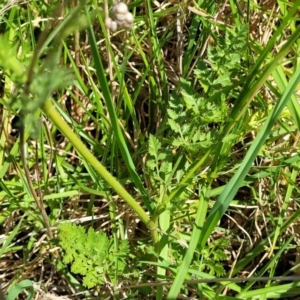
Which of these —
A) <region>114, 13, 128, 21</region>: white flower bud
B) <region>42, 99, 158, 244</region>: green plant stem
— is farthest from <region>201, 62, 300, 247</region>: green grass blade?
<region>114, 13, 128, 21</region>: white flower bud

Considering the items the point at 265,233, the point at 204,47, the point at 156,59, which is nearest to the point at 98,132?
the point at 156,59

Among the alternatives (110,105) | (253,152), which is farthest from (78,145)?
(253,152)

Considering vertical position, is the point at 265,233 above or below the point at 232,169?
below

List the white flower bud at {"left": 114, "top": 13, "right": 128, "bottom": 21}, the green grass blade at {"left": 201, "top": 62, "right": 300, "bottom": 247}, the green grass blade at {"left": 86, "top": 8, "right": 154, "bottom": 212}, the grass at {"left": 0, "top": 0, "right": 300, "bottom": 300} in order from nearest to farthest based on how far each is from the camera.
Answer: the white flower bud at {"left": 114, "top": 13, "right": 128, "bottom": 21}, the green grass blade at {"left": 86, "top": 8, "right": 154, "bottom": 212}, the green grass blade at {"left": 201, "top": 62, "right": 300, "bottom": 247}, the grass at {"left": 0, "top": 0, "right": 300, "bottom": 300}

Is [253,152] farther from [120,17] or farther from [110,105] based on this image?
[120,17]

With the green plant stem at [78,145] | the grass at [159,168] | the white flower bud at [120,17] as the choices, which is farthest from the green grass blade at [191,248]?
the white flower bud at [120,17]

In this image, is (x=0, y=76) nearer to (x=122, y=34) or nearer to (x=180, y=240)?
(x=122, y=34)

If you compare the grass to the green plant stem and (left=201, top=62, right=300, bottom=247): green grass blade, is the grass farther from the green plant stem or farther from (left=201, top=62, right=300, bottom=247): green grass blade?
the green plant stem

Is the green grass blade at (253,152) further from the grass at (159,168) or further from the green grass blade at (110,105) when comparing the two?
the green grass blade at (110,105)

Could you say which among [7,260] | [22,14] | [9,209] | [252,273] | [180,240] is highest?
[22,14]
